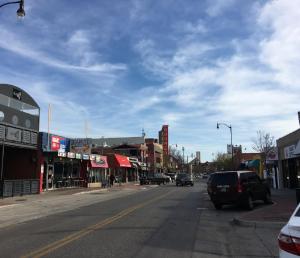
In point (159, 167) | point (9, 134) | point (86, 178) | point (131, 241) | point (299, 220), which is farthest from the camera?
point (159, 167)

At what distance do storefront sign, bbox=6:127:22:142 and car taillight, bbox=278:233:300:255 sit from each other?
1089 inches

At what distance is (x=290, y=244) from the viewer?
16.8 ft

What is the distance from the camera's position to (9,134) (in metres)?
30.8

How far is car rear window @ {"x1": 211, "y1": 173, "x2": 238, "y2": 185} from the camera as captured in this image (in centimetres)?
2055

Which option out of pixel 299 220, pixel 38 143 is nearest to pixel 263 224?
pixel 299 220

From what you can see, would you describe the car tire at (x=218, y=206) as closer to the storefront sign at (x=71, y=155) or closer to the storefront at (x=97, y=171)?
the storefront sign at (x=71, y=155)

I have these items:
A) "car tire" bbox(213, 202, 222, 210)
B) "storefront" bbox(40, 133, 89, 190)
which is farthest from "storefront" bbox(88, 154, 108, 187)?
"car tire" bbox(213, 202, 222, 210)

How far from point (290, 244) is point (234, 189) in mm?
15390

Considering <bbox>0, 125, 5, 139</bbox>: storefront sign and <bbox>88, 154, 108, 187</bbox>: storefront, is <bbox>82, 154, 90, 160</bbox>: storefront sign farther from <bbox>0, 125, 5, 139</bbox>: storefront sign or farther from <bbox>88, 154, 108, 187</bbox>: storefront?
Result: <bbox>0, 125, 5, 139</bbox>: storefront sign

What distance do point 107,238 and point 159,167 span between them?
10446cm

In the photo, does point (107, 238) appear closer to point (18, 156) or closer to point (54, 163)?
point (18, 156)

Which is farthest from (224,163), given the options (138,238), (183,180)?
(138,238)

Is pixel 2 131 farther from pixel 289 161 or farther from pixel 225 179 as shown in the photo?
pixel 289 161

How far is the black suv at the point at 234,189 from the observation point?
2019cm
